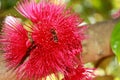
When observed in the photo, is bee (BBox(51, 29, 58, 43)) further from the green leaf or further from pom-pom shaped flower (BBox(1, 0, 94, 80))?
the green leaf

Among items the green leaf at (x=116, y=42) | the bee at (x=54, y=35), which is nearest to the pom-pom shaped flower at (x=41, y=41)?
the bee at (x=54, y=35)

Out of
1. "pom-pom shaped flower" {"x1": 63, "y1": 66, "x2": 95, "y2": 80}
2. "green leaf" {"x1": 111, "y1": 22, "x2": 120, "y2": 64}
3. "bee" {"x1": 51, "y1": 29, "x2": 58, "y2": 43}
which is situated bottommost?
"pom-pom shaped flower" {"x1": 63, "y1": 66, "x2": 95, "y2": 80}

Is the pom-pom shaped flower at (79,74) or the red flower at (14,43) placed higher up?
the red flower at (14,43)

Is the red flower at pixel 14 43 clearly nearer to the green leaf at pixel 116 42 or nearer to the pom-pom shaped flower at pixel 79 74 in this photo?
the pom-pom shaped flower at pixel 79 74

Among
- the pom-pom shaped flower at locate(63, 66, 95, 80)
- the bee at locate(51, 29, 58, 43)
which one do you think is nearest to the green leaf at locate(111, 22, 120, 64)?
the pom-pom shaped flower at locate(63, 66, 95, 80)

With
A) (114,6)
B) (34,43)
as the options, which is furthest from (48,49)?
(114,6)

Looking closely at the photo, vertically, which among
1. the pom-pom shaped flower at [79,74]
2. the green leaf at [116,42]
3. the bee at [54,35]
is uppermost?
the bee at [54,35]

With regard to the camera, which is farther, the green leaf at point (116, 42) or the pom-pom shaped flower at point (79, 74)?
the green leaf at point (116, 42)

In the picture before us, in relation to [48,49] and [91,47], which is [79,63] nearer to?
[48,49]

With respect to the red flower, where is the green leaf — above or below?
below
